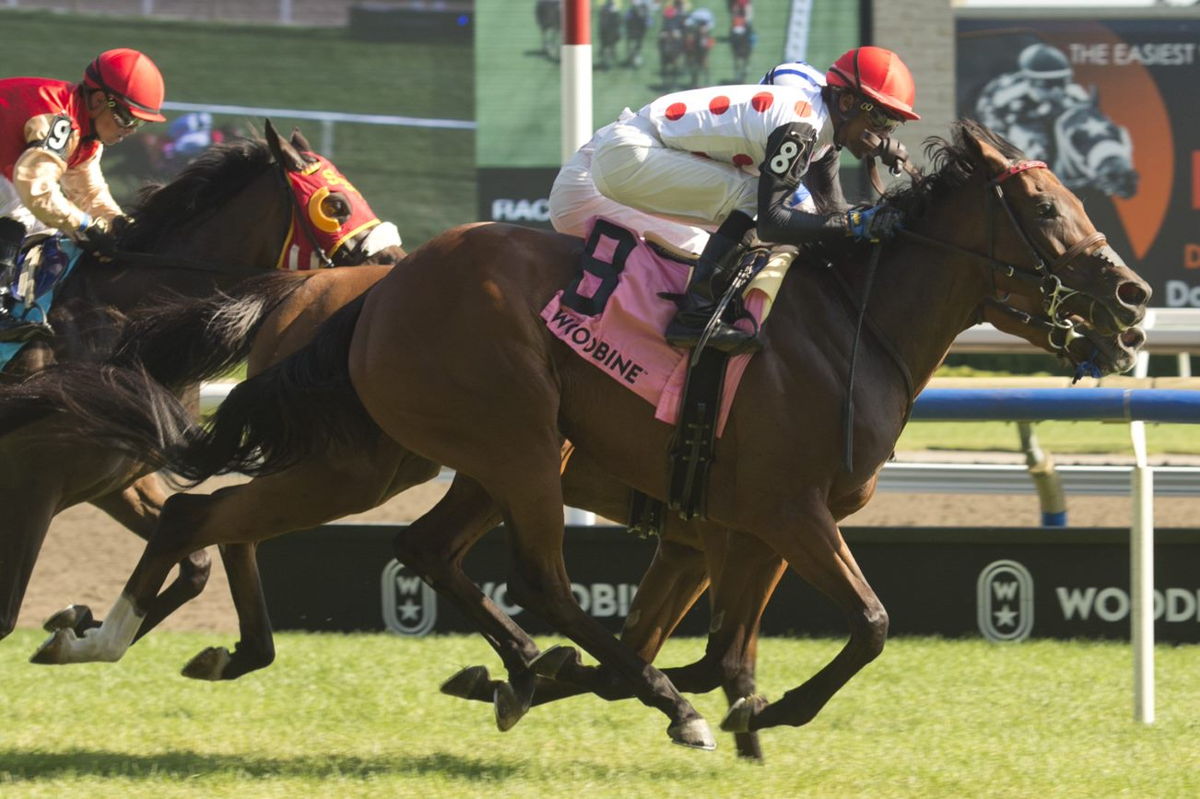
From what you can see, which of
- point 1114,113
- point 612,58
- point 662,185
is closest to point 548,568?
point 662,185

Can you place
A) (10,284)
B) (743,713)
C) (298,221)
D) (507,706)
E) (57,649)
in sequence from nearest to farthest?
(743,713)
(507,706)
(57,649)
(10,284)
(298,221)

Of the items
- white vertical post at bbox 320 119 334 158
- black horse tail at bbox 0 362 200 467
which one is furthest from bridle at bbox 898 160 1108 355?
white vertical post at bbox 320 119 334 158

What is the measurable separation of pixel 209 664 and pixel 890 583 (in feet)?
8.20

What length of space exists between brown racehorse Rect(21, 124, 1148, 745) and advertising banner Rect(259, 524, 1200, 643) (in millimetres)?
1672

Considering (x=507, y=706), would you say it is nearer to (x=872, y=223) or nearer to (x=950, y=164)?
(x=872, y=223)

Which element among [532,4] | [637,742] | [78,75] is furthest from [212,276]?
[78,75]

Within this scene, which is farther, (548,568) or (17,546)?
(17,546)

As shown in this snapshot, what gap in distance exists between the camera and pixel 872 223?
457 centimetres

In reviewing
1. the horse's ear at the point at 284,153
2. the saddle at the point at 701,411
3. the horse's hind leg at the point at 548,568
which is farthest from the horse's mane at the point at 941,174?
the horse's ear at the point at 284,153

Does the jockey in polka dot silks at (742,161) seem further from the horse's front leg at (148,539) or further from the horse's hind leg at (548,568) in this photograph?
the horse's front leg at (148,539)

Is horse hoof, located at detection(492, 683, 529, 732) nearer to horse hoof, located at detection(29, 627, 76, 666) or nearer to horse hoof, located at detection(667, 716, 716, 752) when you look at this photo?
horse hoof, located at detection(667, 716, 716, 752)

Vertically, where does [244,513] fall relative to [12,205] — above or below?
below

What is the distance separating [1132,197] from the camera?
13648mm

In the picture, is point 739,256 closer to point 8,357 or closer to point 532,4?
point 8,357
